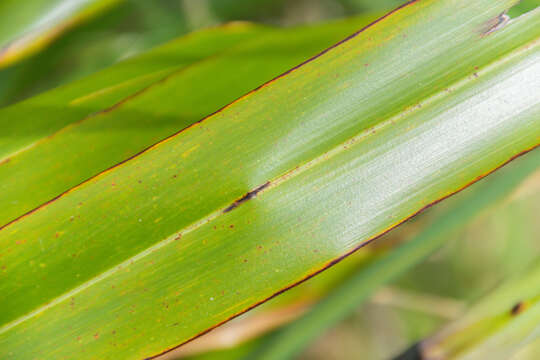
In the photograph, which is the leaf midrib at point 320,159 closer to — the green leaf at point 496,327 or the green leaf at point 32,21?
the green leaf at point 496,327

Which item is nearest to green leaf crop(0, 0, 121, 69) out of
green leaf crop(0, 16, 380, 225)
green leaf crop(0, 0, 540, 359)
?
green leaf crop(0, 16, 380, 225)

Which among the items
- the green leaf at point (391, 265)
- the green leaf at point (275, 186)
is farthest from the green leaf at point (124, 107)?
the green leaf at point (391, 265)

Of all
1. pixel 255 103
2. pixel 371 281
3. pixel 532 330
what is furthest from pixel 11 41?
pixel 532 330

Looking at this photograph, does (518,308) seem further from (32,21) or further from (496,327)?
(32,21)

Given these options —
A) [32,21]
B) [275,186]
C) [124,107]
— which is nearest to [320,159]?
[275,186]

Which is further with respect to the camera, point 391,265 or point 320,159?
point 391,265

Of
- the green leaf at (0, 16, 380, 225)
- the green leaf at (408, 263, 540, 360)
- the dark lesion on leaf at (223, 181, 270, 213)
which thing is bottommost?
the green leaf at (408, 263, 540, 360)

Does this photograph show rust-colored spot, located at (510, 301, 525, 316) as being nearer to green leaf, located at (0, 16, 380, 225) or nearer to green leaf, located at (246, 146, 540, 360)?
green leaf, located at (246, 146, 540, 360)
